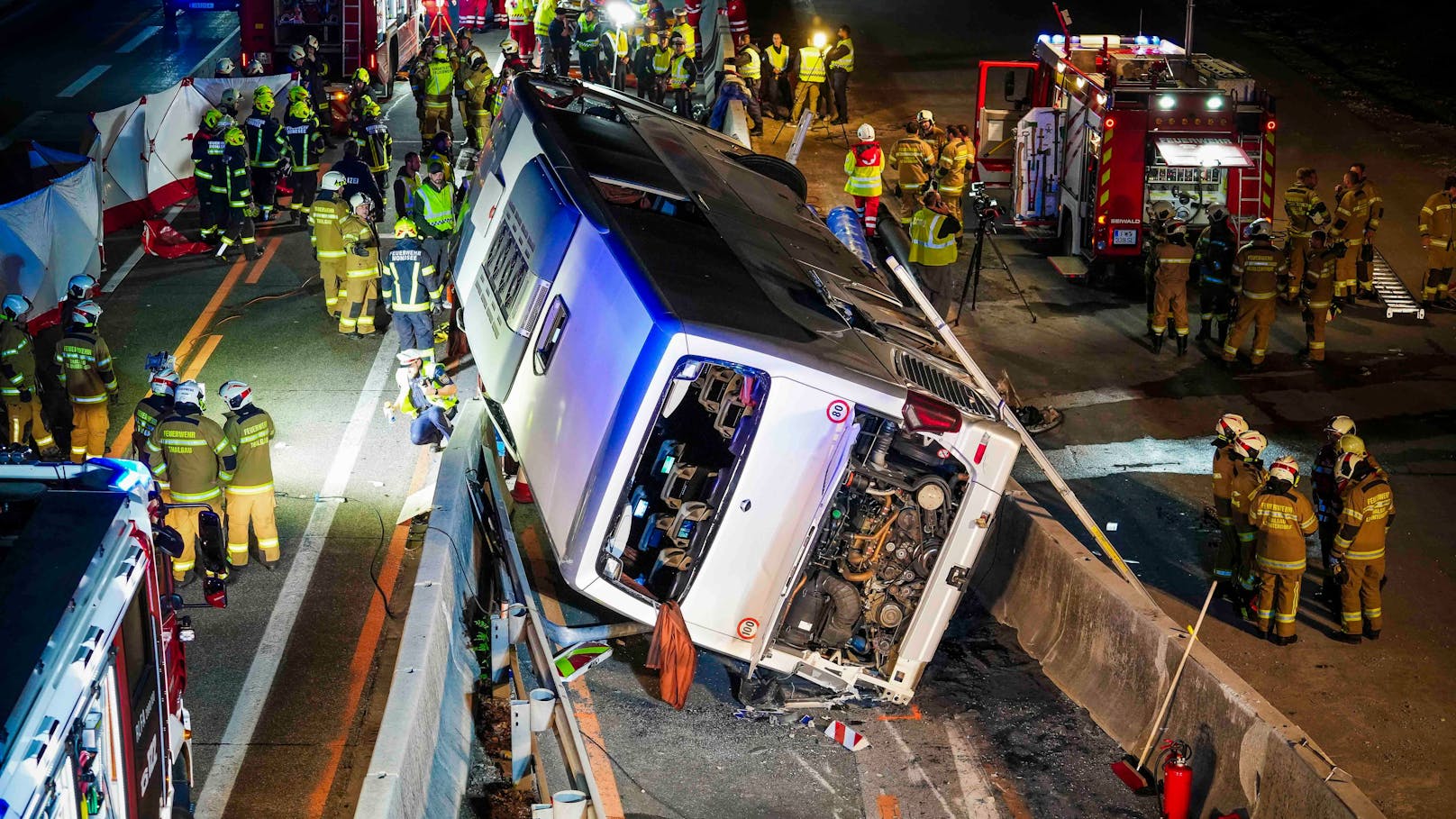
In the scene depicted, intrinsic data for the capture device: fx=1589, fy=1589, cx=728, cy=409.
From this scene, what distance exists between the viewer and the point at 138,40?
99.0 feet

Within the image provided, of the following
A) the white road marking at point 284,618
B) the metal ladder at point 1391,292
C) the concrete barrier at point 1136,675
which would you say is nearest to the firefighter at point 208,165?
the white road marking at point 284,618

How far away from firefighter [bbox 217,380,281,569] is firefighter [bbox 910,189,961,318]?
A: 722 centimetres

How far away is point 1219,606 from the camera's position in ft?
36.0

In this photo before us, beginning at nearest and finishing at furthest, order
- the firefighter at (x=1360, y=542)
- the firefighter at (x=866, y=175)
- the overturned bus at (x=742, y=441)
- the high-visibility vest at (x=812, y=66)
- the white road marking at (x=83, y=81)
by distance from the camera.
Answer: the overturned bus at (x=742, y=441)
the firefighter at (x=1360, y=542)
the firefighter at (x=866, y=175)
the high-visibility vest at (x=812, y=66)
the white road marking at (x=83, y=81)

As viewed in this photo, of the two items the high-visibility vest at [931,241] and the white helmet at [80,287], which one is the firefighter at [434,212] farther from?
the high-visibility vest at [931,241]

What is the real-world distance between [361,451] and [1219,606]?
6.84 m

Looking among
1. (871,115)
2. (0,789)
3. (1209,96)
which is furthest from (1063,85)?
(0,789)

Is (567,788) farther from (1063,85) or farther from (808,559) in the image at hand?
(1063,85)

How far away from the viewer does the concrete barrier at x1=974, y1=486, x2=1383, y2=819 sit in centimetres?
783

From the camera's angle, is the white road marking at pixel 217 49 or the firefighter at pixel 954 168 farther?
the white road marking at pixel 217 49

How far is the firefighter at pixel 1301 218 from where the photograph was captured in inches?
612

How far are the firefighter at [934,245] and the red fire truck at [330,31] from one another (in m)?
11.2

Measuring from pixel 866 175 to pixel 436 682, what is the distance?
11.0m

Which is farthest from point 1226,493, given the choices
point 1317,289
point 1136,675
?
point 1317,289
